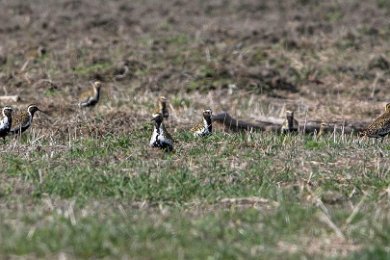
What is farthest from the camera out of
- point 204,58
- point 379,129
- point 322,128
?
point 204,58

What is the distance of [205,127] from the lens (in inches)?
558

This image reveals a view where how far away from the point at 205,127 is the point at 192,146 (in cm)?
135

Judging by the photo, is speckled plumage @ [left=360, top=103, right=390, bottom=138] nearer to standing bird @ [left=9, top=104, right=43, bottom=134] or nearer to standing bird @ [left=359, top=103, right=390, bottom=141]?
standing bird @ [left=359, top=103, right=390, bottom=141]

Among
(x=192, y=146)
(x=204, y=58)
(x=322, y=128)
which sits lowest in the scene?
(x=204, y=58)

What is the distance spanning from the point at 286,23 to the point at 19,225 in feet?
66.2

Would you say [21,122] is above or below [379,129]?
above

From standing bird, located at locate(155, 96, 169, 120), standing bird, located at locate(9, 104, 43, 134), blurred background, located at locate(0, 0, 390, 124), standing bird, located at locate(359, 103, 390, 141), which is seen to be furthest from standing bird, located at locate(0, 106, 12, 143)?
standing bird, located at locate(359, 103, 390, 141)

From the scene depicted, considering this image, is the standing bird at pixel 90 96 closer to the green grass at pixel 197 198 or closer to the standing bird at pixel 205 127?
the standing bird at pixel 205 127

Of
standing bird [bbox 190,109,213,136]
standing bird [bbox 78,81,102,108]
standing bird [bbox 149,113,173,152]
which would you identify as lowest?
standing bird [bbox 78,81,102,108]

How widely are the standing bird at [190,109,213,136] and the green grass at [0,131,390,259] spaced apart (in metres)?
0.33

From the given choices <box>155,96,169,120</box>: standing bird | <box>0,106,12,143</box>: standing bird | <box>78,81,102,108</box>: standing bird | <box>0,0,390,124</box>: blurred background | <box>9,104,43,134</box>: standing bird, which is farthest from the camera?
<box>0,0,390,124</box>: blurred background

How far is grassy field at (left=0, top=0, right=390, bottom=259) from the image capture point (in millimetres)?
8555

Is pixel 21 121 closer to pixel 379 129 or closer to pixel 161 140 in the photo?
pixel 161 140

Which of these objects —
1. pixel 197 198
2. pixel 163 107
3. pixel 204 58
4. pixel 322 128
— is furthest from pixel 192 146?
pixel 204 58
